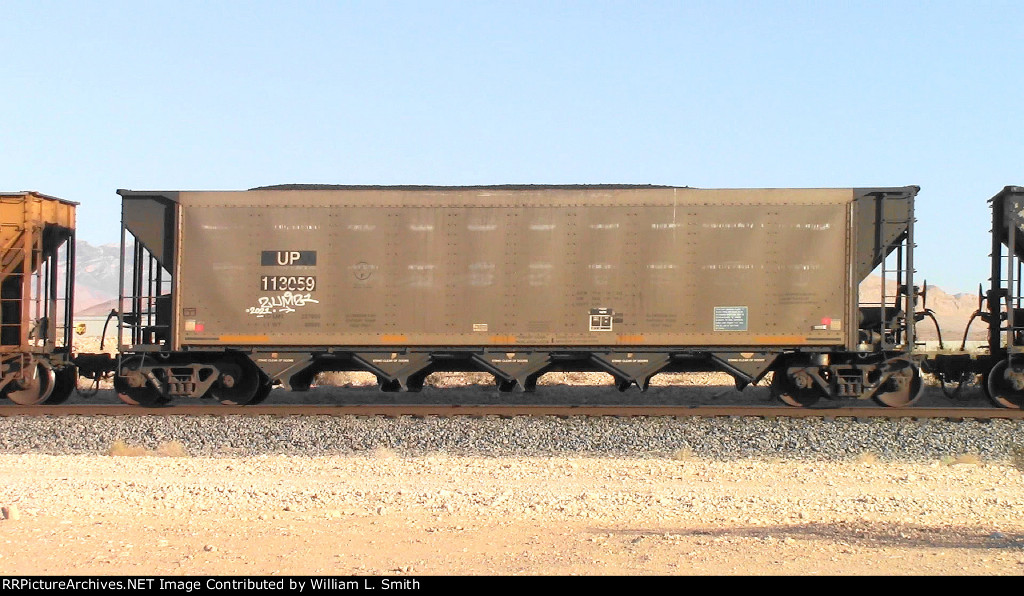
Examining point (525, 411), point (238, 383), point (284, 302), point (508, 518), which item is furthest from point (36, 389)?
point (508, 518)

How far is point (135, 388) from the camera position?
46.5 feet

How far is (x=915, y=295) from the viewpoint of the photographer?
1339 cm

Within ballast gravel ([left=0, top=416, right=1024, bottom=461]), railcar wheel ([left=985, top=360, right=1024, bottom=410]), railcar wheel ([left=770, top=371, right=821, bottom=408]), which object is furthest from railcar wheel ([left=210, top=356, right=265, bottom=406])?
railcar wheel ([left=985, top=360, right=1024, bottom=410])

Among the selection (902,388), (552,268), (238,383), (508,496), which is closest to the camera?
(508,496)

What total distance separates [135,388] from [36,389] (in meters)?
1.72

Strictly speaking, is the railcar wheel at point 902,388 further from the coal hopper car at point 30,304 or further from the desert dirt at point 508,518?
the coal hopper car at point 30,304

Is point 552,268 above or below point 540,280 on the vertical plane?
above

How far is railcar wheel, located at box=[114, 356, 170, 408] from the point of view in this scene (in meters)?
13.7

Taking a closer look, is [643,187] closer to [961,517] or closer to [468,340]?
[468,340]

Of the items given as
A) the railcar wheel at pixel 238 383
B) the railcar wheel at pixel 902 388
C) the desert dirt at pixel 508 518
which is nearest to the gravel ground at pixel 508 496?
the desert dirt at pixel 508 518

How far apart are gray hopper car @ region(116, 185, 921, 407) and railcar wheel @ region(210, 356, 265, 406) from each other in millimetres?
282

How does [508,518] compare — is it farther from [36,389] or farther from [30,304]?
[30,304]

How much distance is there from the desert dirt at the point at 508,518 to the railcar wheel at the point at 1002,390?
420 centimetres

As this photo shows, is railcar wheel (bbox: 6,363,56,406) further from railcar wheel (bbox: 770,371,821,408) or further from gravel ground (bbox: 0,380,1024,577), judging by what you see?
railcar wheel (bbox: 770,371,821,408)
